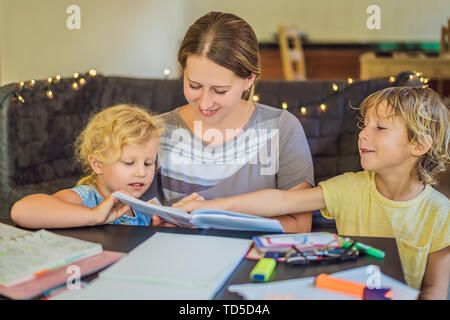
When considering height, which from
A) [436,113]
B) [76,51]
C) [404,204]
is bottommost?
[404,204]

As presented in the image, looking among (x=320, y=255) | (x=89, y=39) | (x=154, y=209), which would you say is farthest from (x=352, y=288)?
(x=89, y=39)

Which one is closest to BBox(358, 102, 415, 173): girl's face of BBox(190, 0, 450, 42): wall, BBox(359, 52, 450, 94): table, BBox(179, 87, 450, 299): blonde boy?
BBox(179, 87, 450, 299): blonde boy

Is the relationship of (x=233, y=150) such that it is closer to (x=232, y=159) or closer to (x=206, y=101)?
(x=232, y=159)

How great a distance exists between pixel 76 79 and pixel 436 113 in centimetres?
155

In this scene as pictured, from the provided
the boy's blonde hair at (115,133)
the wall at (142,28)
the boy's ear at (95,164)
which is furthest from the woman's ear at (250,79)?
the wall at (142,28)

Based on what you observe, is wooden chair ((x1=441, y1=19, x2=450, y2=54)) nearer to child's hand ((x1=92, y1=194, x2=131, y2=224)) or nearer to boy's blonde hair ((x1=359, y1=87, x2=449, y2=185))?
boy's blonde hair ((x1=359, y1=87, x2=449, y2=185))

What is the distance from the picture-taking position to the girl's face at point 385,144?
1.39 m

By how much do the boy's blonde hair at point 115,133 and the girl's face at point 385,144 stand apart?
57 centimetres

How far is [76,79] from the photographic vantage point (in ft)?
7.76

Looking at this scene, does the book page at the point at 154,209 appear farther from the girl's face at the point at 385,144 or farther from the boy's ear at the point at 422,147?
the boy's ear at the point at 422,147

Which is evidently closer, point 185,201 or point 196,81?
point 185,201

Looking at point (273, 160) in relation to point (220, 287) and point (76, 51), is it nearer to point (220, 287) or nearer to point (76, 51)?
point (220, 287)
